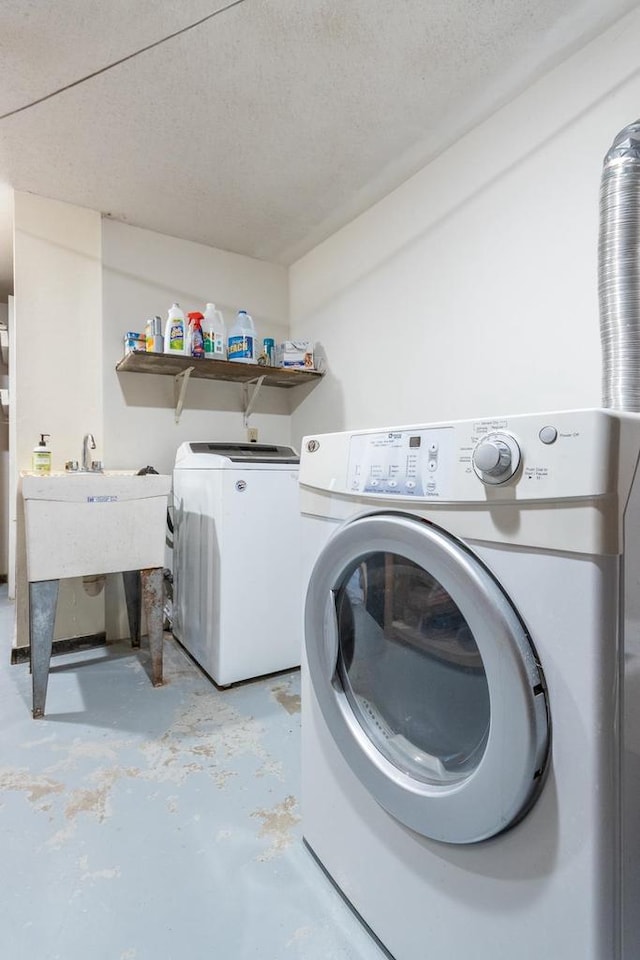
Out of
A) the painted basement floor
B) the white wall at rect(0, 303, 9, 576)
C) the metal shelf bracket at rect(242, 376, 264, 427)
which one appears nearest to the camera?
the painted basement floor

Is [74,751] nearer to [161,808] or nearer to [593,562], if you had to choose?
[161,808]

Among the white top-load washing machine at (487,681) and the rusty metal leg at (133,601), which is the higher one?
the white top-load washing machine at (487,681)

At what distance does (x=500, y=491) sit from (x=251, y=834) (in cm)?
107

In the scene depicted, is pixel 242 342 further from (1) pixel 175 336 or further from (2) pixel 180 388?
(2) pixel 180 388

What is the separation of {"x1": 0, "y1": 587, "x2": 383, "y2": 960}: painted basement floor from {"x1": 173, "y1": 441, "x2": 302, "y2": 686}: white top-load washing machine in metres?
0.18

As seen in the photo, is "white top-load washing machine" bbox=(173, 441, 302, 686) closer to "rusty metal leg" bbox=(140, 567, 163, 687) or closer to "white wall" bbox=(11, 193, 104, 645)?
"rusty metal leg" bbox=(140, 567, 163, 687)

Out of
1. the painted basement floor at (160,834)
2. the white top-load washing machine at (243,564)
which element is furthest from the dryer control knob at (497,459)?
the white top-load washing machine at (243,564)

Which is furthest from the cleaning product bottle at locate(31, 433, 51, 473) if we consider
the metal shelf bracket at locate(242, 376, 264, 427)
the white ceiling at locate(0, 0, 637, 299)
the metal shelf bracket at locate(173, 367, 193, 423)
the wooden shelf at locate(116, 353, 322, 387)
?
the white ceiling at locate(0, 0, 637, 299)

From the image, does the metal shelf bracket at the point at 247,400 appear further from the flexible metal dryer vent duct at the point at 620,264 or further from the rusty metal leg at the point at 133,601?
the flexible metal dryer vent duct at the point at 620,264

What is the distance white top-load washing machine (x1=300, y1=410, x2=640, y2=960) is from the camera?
0.56 metres

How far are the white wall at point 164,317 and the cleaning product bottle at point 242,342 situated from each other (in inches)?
12.9

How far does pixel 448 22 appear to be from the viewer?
1.36m

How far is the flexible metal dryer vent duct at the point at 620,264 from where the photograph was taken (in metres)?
1.05

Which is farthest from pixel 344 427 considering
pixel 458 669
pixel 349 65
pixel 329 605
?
pixel 458 669
